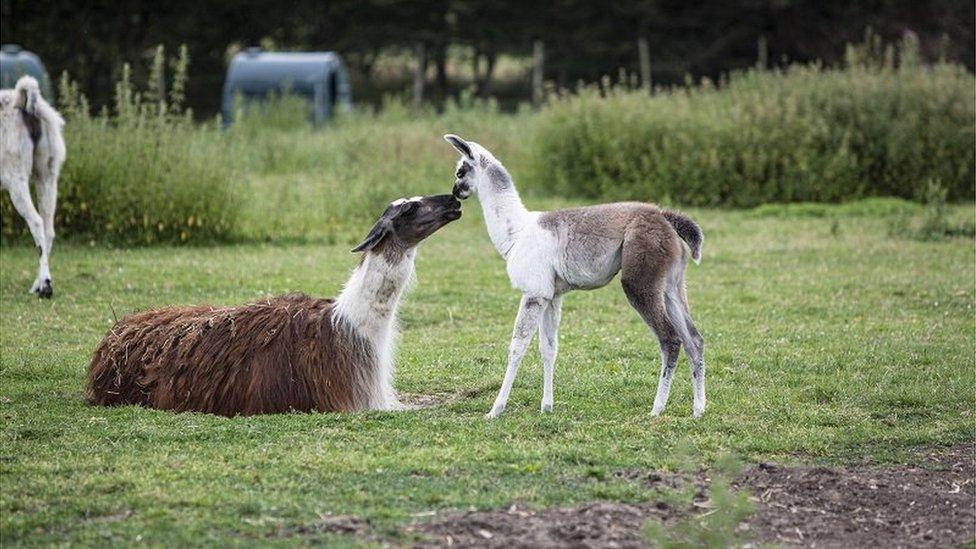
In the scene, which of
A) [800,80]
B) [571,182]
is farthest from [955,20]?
[571,182]

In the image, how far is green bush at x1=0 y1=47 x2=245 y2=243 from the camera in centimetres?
1482

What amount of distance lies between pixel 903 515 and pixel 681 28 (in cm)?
2967

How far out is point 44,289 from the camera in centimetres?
1180

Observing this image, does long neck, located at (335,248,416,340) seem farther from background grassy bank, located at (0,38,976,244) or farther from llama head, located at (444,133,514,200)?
background grassy bank, located at (0,38,976,244)

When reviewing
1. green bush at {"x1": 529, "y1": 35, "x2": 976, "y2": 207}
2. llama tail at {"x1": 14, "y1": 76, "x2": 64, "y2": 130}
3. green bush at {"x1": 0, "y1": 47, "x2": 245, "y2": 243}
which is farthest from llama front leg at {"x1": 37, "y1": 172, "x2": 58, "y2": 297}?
green bush at {"x1": 529, "y1": 35, "x2": 976, "y2": 207}

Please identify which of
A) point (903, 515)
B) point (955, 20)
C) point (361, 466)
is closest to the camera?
point (903, 515)

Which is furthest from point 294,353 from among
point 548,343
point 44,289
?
point 44,289

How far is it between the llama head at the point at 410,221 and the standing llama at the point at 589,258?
0.17 metres

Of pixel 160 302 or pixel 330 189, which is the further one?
pixel 330 189

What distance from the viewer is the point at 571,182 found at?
19109 mm

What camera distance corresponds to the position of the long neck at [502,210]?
770cm

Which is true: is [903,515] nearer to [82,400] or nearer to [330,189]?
[82,400]

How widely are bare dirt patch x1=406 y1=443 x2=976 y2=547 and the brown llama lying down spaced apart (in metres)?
2.08

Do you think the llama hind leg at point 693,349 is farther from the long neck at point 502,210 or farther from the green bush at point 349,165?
the green bush at point 349,165
